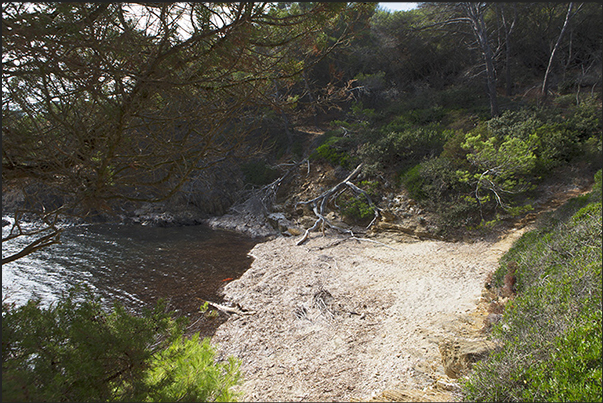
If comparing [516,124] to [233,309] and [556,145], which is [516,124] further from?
[233,309]

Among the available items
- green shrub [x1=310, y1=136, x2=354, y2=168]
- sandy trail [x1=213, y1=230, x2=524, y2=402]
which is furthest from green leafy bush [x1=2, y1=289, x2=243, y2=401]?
green shrub [x1=310, y1=136, x2=354, y2=168]

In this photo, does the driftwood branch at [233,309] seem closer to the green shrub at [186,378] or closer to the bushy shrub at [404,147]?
the green shrub at [186,378]

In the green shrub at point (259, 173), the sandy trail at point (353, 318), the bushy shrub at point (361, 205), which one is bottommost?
the sandy trail at point (353, 318)

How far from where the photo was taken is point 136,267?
1035cm

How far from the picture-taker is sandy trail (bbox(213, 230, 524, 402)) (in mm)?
4395

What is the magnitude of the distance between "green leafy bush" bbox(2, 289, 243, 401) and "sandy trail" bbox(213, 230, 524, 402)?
6.95 ft

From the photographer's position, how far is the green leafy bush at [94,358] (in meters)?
2.18

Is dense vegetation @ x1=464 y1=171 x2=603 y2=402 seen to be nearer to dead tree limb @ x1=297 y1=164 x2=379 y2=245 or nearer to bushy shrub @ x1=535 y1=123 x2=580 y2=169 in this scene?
bushy shrub @ x1=535 y1=123 x2=580 y2=169

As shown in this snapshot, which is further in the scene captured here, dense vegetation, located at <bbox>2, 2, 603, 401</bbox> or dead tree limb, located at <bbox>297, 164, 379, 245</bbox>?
dead tree limb, located at <bbox>297, 164, 379, 245</bbox>

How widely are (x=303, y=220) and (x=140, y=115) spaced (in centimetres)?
1140

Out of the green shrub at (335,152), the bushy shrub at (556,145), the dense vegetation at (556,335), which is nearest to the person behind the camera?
the dense vegetation at (556,335)

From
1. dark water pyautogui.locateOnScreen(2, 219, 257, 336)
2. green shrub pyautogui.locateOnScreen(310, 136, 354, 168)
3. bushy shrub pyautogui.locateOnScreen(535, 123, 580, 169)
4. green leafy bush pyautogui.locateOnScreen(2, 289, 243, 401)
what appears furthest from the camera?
green shrub pyautogui.locateOnScreen(310, 136, 354, 168)

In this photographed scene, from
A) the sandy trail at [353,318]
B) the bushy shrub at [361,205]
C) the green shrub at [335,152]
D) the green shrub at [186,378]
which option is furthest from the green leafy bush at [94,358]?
the green shrub at [335,152]

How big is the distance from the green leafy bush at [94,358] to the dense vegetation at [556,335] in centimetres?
244
